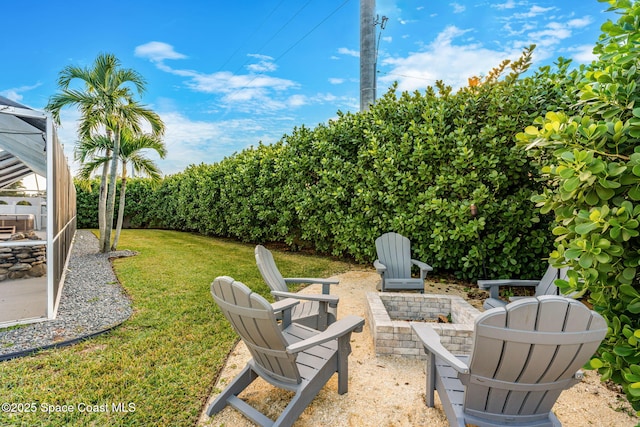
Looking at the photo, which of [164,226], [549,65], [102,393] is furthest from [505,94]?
[164,226]

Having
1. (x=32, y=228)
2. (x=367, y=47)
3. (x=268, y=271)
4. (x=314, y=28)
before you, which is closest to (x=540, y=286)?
(x=268, y=271)

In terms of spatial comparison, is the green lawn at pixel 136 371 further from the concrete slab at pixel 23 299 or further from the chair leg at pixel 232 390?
the concrete slab at pixel 23 299

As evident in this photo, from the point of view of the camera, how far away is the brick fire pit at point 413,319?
293cm

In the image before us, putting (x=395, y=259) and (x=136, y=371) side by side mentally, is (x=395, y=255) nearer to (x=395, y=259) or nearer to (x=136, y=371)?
(x=395, y=259)

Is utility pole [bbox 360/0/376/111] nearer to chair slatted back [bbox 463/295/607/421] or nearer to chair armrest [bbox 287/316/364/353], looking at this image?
chair armrest [bbox 287/316/364/353]

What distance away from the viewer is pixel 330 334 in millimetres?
2201

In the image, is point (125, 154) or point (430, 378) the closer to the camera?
point (430, 378)

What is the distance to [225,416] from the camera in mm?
2254

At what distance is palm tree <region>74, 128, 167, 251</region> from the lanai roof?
6.30ft

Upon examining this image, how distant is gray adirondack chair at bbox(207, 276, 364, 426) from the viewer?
192 centimetres

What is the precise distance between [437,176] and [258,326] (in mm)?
4350

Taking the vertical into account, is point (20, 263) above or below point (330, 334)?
below

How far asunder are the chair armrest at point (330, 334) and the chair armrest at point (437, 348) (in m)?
0.45

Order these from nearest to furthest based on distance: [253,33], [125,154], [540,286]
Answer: [540,286] → [125,154] → [253,33]
